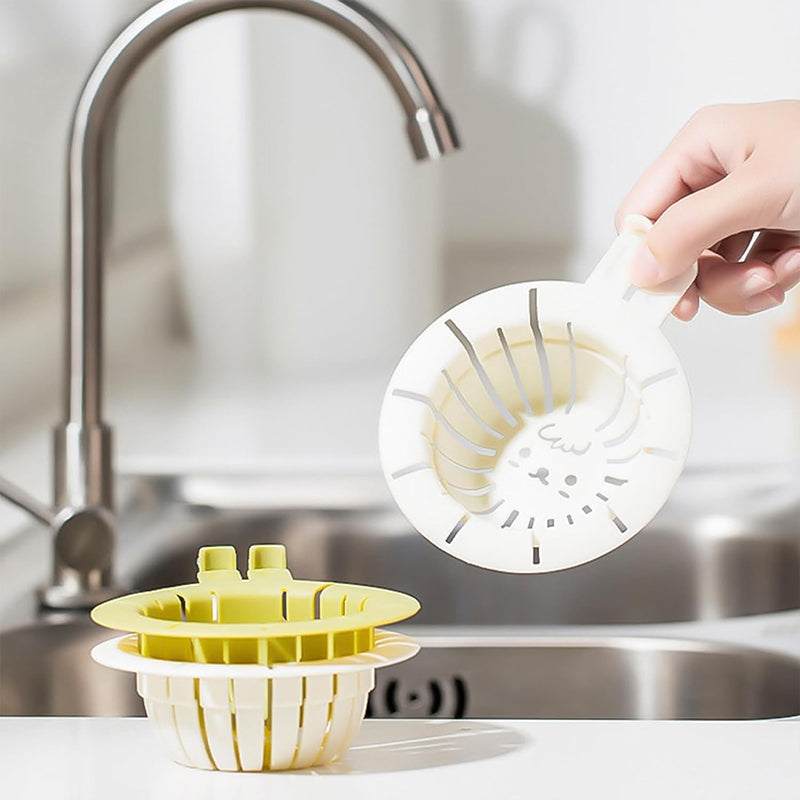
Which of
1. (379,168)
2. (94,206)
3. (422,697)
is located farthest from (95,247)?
(379,168)

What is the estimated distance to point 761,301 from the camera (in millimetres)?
633

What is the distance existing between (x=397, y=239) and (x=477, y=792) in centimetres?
107

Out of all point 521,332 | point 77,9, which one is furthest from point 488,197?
point 521,332

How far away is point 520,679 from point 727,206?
42 cm

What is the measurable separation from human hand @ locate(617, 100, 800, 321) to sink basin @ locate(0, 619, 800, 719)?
25 cm

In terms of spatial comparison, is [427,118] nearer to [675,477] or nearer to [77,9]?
[675,477]

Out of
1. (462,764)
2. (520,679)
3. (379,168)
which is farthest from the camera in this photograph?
(379,168)

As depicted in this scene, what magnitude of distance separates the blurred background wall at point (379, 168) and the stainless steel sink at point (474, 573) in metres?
0.34

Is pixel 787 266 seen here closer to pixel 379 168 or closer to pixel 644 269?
pixel 644 269

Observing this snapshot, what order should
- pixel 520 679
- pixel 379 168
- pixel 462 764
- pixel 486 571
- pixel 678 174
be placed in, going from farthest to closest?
pixel 379 168 → pixel 486 571 → pixel 520 679 → pixel 678 174 → pixel 462 764

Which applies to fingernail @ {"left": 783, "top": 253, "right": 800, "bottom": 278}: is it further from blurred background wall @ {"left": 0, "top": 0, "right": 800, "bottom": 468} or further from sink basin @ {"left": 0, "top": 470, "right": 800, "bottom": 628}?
blurred background wall @ {"left": 0, "top": 0, "right": 800, "bottom": 468}

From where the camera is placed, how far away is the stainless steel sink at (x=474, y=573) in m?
0.84

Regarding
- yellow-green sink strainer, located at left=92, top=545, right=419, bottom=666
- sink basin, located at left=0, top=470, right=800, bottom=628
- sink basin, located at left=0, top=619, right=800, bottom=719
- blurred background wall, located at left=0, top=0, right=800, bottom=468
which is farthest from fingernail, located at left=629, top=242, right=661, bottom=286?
blurred background wall, located at left=0, top=0, right=800, bottom=468

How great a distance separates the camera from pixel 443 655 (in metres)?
0.85
